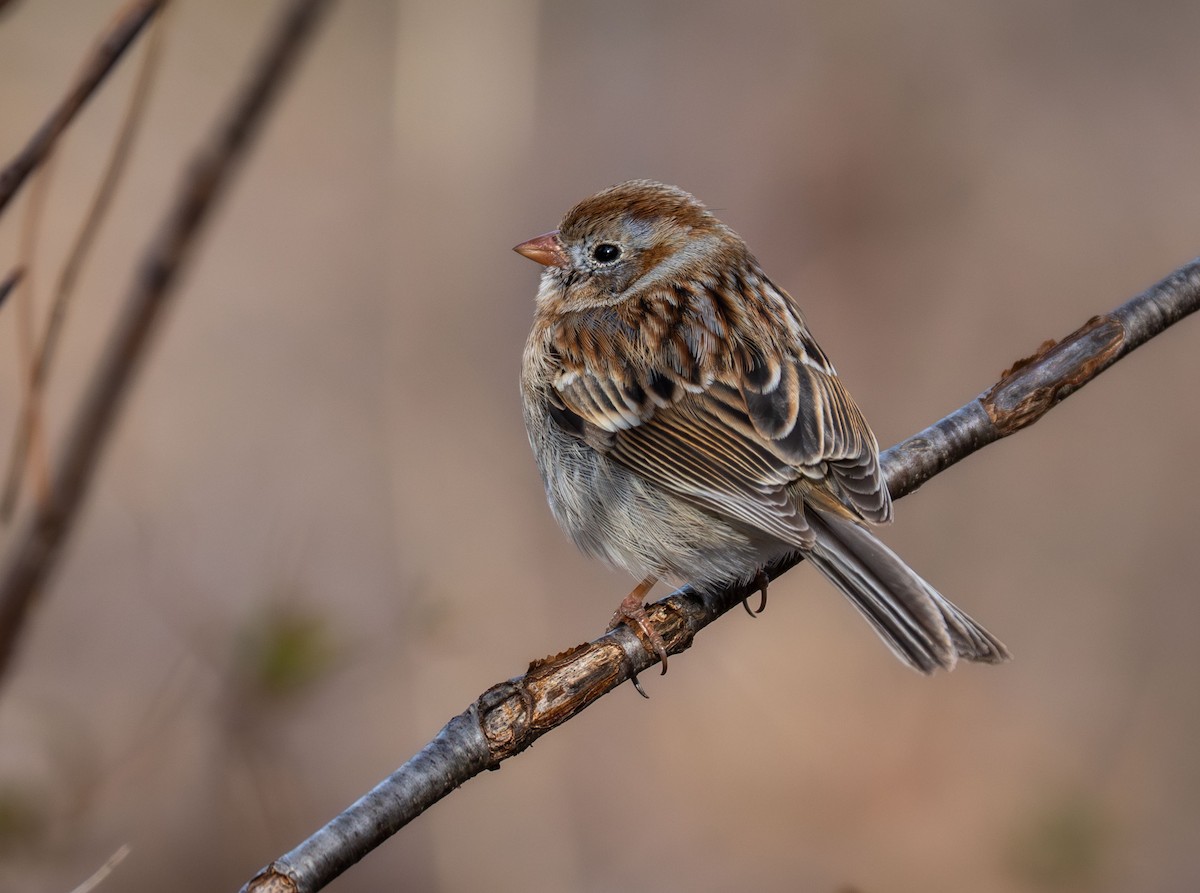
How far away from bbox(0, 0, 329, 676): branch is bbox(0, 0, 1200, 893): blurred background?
1.86 meters

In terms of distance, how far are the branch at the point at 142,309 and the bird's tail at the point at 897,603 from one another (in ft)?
5.43

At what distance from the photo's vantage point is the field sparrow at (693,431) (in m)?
2.71

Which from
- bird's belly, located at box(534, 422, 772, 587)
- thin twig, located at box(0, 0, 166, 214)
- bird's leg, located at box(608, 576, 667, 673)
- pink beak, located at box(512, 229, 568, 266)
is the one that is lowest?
bird's leg, located at box(608, 576, 667, 673)

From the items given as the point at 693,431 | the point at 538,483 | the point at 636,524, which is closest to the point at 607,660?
the point at 636,524

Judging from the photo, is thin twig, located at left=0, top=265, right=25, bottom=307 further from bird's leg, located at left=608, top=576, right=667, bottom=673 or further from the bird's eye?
the bird's eye

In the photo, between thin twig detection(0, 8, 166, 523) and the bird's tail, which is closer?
thin twig detection(0, 8, 166, 523)

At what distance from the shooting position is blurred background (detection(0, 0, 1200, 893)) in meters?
4.39

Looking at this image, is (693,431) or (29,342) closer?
(29,342)

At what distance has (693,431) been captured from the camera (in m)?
2.95

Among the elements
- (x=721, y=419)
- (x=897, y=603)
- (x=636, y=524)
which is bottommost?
(x=897, y=603)

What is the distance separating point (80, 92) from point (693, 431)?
1791mm

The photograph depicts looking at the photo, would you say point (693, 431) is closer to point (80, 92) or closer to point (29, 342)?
point (29, 342)

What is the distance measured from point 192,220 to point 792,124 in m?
5.42

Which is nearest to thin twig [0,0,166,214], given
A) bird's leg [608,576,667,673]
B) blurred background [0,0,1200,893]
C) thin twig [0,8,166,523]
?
A: thin twig [0,8,166,523]
